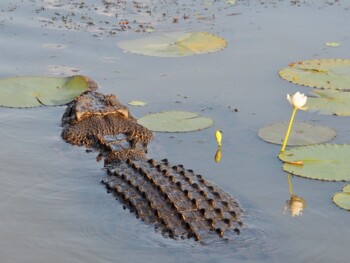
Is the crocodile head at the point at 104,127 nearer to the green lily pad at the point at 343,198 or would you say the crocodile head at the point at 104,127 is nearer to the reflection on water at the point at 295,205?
the reflection on water at the point at 295,205

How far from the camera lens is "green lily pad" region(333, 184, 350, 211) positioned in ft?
22.1

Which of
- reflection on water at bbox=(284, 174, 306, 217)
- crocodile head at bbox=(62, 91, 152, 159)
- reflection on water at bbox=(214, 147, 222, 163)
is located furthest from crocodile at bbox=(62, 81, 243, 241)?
reflection on water at bbox=(214, 147, 222, 163)

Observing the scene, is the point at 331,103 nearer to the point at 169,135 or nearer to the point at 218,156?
the point at 218,156

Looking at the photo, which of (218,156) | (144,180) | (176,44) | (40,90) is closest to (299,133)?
(218,156)

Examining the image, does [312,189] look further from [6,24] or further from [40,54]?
[6,24]

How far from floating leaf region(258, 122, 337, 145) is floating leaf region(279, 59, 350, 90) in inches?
43.5

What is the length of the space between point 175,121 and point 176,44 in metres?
2.61

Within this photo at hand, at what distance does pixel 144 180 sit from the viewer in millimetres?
6930

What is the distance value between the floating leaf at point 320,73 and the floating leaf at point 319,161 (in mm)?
1776

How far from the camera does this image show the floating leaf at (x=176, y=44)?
1071 centimetres

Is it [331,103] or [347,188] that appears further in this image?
[331,103]

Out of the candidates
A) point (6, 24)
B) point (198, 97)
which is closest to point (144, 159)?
point (198, 97)

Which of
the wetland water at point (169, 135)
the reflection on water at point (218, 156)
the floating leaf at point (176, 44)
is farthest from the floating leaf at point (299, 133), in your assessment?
the floating leaf at point (176, 44)

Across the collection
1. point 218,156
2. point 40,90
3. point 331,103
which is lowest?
point 218,156
